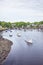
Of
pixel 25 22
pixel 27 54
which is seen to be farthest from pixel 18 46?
pixel 25 22

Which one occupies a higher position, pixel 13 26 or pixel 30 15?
pixel 30 15

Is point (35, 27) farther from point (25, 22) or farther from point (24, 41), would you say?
point (24, 41)

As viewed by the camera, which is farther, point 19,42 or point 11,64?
point 19,42

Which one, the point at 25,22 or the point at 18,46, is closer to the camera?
the point at 25,22

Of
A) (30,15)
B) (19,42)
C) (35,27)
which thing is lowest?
(19,42)

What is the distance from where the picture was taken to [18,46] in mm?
7074

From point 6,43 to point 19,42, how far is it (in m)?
0.99

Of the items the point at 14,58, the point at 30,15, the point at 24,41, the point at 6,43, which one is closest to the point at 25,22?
the point at 30,15

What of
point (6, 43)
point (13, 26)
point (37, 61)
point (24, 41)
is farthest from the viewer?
point (24, 41)

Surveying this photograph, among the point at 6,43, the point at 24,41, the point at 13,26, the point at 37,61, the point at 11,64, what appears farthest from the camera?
the point at 24,41

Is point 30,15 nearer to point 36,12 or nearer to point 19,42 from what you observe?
point 36,12

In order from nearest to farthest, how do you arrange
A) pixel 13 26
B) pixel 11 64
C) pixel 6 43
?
pixel 11 64 < pixel 13 26 < pixel 6 43

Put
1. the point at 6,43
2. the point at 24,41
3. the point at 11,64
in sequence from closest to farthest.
A: the point at 11,64 < the point at 6,43 < the point at 24,41

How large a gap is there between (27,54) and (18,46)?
136 cm
